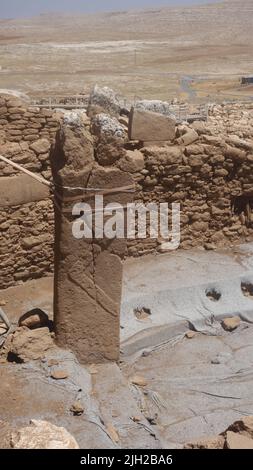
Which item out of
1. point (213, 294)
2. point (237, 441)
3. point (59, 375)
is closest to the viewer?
point (237, 441)

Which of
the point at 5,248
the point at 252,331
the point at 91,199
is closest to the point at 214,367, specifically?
the point at 252,331

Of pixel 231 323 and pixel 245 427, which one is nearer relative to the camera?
pixel 245 427

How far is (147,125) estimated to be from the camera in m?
8.84

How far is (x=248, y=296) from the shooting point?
8477 millimetres

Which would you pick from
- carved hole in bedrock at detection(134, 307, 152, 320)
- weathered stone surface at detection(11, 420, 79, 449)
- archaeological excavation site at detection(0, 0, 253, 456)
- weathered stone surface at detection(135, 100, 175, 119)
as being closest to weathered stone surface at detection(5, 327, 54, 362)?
archaeological excavation site at detection(0, 0, 253, 456)

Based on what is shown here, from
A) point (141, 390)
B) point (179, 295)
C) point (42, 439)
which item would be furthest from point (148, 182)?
point (42, 439)

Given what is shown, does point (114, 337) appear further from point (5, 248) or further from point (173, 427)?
point (5, 248)

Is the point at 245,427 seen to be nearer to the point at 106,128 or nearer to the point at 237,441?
the point at 237,441

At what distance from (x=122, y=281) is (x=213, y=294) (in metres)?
1.33

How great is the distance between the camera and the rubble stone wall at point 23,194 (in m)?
8.16

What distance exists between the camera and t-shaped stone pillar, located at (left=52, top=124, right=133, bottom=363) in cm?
612

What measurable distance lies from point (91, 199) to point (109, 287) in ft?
3.41

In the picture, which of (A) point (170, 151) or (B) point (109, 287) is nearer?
(B) point (109, 287)

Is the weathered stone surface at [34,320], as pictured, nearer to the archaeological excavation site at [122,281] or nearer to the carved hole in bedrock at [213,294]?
the archaeological excavation site at [122,281]
